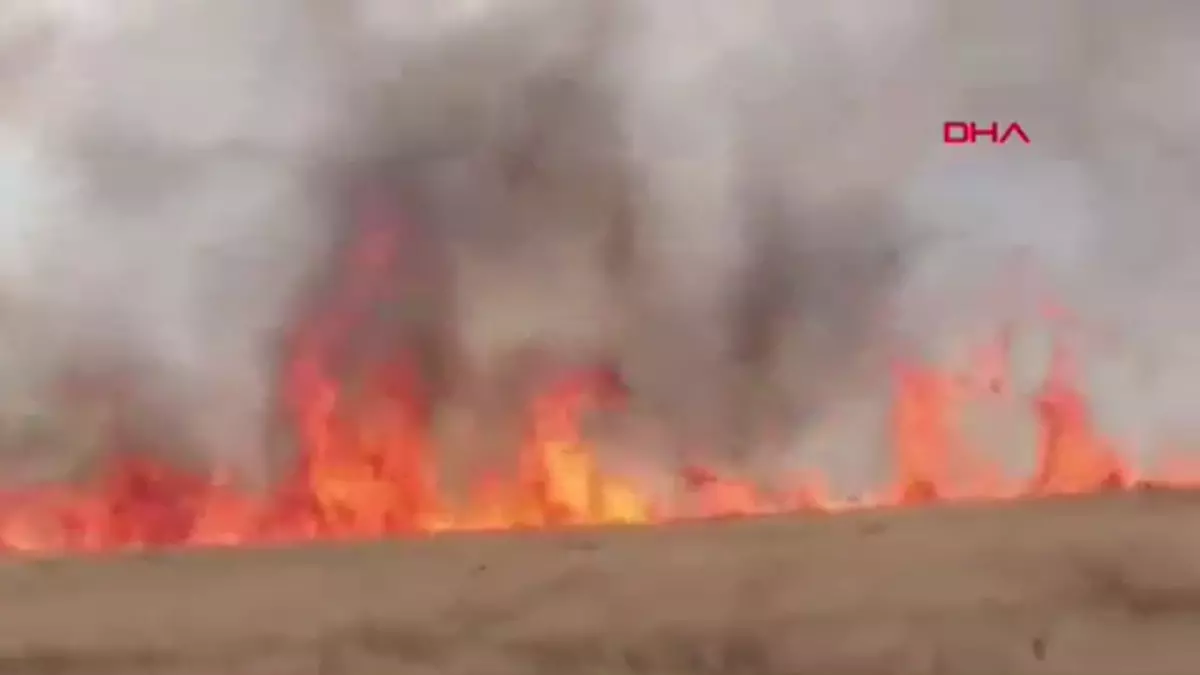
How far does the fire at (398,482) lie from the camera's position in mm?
736

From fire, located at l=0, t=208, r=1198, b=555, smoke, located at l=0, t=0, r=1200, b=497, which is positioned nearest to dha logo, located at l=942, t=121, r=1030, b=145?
smoke, located at l=0, t=0, r=1200, b=497

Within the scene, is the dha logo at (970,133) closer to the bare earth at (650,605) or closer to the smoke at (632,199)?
the smoke at (632,199)

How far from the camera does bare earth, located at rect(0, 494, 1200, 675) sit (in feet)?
2.17

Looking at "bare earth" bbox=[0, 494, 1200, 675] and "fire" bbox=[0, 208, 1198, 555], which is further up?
"fire" bbox=[0, 208, 1198, 555]

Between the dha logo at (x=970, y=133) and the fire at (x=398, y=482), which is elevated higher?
the dha logo at (x=970, y=133)

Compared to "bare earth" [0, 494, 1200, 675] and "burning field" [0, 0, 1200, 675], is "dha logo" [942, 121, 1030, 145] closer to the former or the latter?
"burning field" [0, 0, 1200, 675]

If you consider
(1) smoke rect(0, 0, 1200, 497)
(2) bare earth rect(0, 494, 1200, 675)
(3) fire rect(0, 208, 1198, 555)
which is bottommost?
(2) bare earth rect(0, 494, 1200, 675)

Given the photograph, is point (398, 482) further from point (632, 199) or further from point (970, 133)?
point (970, 133)

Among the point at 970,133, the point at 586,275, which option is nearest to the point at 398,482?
the point at 586,275

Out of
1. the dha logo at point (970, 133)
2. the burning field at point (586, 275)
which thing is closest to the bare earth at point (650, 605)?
the burning field at point (586, 275)

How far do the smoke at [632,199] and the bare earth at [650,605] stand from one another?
0.07 meters

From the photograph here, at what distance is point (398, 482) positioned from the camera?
742mm

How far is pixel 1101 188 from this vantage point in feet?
2.57

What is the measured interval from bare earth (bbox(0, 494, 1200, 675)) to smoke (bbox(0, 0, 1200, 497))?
0.07 metres
